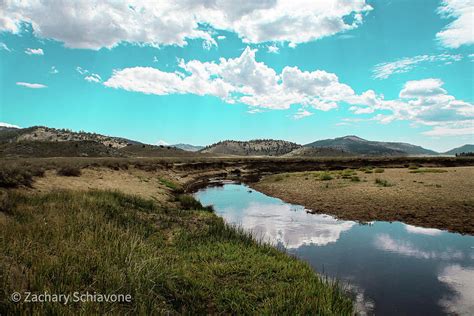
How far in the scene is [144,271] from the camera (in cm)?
762

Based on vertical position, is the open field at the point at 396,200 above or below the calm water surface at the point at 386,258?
above

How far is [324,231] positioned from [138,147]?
188 metres

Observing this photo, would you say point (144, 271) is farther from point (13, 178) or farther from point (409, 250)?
point (13, 178)

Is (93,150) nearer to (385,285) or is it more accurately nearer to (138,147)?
(138,147)

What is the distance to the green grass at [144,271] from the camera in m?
6.34

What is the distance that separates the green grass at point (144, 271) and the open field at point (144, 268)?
2 centimetres

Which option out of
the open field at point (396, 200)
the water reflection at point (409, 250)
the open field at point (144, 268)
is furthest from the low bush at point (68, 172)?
the water reflection at point (409, 250)

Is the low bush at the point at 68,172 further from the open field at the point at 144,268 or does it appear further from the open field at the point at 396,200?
the open field at the point at 396,200

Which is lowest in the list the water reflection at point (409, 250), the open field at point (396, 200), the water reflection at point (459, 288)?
the water reflection at point (459, 288)

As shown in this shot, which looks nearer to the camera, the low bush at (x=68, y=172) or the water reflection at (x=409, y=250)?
the water reflection at (x=409, y=250)

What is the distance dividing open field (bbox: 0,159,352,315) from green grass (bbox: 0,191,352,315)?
23 mm

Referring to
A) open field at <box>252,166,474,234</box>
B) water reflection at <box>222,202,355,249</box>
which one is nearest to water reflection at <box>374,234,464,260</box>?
water reflection at <box>222,202,355,249</box>

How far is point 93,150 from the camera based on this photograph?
12838 cm

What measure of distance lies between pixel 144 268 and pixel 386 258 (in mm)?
11761
